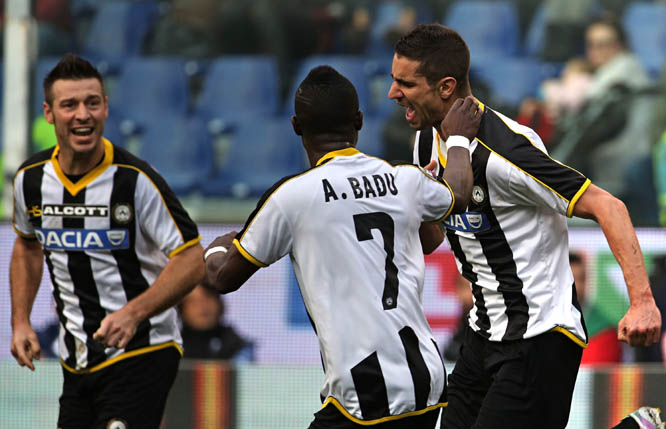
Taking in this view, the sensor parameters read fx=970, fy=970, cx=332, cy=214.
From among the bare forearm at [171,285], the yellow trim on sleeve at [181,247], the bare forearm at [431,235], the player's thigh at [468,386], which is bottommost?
the player's thigh at [468,386]

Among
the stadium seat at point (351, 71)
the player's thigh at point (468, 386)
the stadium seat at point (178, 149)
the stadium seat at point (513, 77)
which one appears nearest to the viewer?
the player's thigh at point (468, 386)

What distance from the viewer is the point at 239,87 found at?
30.7 ft

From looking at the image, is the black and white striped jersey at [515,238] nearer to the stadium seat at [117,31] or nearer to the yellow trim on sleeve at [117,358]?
the yellow trim on sleeve at [117,358]

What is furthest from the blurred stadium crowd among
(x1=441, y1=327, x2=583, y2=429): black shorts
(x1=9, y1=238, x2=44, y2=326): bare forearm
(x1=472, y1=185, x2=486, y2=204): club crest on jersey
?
(x1=441, y1=327, x2=583, y2=429): black shorts

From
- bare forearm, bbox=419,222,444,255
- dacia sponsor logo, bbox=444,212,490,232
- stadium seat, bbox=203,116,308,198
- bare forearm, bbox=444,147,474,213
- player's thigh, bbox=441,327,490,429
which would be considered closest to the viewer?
bare forearm, bbox=444,147,474,213

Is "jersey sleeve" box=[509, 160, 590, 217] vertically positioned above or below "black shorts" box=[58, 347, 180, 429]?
above

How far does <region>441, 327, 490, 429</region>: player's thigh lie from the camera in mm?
3602

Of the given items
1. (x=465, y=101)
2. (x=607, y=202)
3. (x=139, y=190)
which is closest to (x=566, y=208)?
(x=607, y=202)

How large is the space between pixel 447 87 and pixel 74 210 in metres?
1.56

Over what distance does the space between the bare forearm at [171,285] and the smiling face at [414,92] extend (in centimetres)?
106

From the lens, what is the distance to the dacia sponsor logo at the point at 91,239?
152 inches

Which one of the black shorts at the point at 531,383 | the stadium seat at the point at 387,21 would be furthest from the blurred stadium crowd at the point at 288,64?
the black shorts at the point at 531,383

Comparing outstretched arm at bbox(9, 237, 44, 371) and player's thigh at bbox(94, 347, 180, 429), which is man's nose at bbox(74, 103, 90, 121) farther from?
player's thigh at bbox(94, 347, 180, 429)

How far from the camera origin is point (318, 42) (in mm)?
9375
